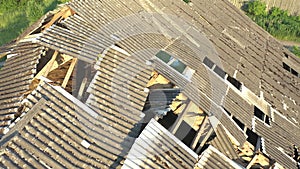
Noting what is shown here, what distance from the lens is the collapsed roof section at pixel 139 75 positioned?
7406 mm

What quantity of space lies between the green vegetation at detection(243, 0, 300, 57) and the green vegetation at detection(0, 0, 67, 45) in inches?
414

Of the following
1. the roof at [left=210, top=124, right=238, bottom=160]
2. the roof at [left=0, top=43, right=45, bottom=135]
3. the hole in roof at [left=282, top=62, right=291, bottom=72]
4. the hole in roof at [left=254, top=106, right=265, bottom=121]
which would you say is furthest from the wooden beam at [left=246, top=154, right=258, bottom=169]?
the hole in roof at [left=282, top=62, right=291, bottom=72]

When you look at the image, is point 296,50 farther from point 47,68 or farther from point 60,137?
point 60,137

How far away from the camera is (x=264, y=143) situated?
28.6 feet

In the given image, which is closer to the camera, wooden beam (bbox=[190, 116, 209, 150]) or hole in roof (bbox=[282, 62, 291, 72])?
wooden beam (bbox=[190, 116, 209, 150])

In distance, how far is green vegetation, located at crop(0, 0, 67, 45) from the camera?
16141mm

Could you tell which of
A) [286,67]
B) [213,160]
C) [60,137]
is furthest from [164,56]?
[286,67]

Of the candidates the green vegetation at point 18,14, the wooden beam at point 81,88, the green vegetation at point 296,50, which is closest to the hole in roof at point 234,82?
the wooden beam at point 81,88

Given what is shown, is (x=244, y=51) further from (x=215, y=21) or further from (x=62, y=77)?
(x=62, y=77)

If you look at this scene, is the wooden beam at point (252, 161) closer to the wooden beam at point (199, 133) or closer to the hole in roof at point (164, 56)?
the wooden beam at point (199, 133)

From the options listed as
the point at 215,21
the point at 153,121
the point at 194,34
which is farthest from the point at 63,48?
the point at 215,21

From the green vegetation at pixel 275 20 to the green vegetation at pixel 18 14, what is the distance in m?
10.5

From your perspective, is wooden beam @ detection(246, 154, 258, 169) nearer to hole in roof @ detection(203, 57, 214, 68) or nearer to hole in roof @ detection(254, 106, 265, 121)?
hole in roof @ detection(254, 106, 265, 121)

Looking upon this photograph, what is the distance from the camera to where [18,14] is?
59.3 feet
